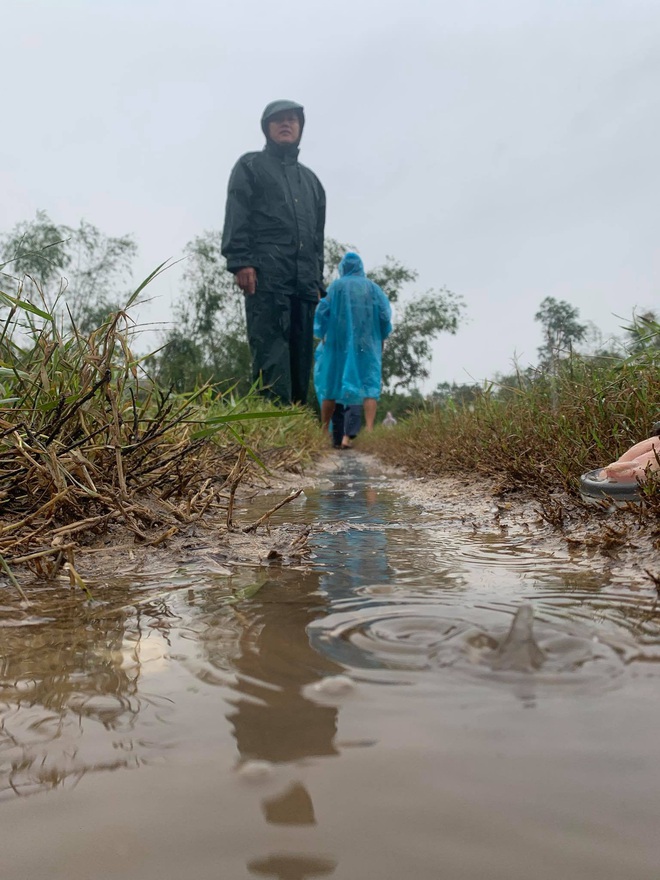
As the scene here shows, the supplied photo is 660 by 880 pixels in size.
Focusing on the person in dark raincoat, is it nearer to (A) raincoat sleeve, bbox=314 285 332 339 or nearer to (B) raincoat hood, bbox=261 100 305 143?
(B) raincoat hood, bbox=261 100 305 143

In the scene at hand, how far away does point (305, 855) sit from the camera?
0.48 m

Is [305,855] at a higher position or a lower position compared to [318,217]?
lower

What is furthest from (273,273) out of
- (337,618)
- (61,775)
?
(61,775)

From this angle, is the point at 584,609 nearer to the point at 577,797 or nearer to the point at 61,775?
the point at 577,797

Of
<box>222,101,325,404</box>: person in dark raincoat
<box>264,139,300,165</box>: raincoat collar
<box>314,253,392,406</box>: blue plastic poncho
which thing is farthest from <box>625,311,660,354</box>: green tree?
<box>314,253,392,406</box>: blue plastic poncho

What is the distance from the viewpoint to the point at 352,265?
913 centimetres

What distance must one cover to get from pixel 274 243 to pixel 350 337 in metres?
2.57

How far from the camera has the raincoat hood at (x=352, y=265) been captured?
9.09 metres

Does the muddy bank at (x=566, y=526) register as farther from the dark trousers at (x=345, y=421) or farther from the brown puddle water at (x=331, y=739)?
the dark trousers at (x=345, y=421)

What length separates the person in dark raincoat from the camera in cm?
636

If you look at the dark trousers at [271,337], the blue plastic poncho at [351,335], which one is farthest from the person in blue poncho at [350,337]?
the dark trousers at [271,337]

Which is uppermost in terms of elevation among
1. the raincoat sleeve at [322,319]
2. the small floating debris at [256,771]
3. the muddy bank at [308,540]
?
the raincoat sleeve at [322,319]

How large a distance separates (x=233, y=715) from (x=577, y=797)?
0.32 meters

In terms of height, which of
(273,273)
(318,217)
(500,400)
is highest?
(318,217)
